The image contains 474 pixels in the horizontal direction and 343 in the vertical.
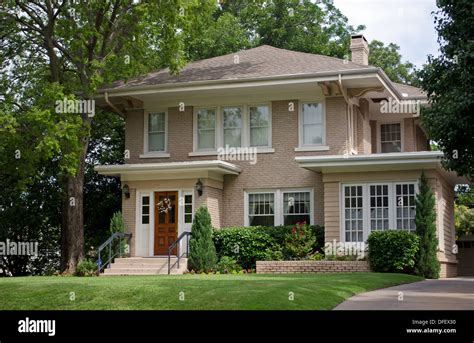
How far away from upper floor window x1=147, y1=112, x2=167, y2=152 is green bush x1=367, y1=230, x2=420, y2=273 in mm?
9247

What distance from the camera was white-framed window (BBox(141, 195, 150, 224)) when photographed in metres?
24.7

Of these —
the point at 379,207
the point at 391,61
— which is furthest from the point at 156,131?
the point at 391,61

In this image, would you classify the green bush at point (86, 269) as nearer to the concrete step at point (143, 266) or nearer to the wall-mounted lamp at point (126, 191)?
the concrete step at point (143, 266)

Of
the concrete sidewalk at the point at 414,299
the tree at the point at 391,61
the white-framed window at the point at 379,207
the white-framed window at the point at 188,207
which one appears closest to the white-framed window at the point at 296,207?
the white-framed window at the point at 379,207

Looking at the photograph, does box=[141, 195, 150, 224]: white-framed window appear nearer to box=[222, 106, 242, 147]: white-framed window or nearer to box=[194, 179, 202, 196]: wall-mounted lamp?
box=[194, 179, 202, 196]: wall-mounted lamp

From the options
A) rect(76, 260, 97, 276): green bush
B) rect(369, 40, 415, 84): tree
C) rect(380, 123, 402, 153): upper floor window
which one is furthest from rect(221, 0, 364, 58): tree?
rect(76, 260, 97, 276): green bush

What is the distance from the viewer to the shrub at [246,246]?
22.9 m

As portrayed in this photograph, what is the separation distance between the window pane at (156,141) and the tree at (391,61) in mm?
19162

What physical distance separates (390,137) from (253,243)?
8.72 meters

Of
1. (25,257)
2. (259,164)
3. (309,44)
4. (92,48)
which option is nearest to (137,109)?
(92,48)

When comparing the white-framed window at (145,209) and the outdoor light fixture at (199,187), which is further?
the white-framed window at (145,209)

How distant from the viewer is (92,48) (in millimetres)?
23891

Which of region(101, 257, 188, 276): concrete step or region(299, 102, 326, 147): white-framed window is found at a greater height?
region(299, 102, 326, 147): white-framed window
